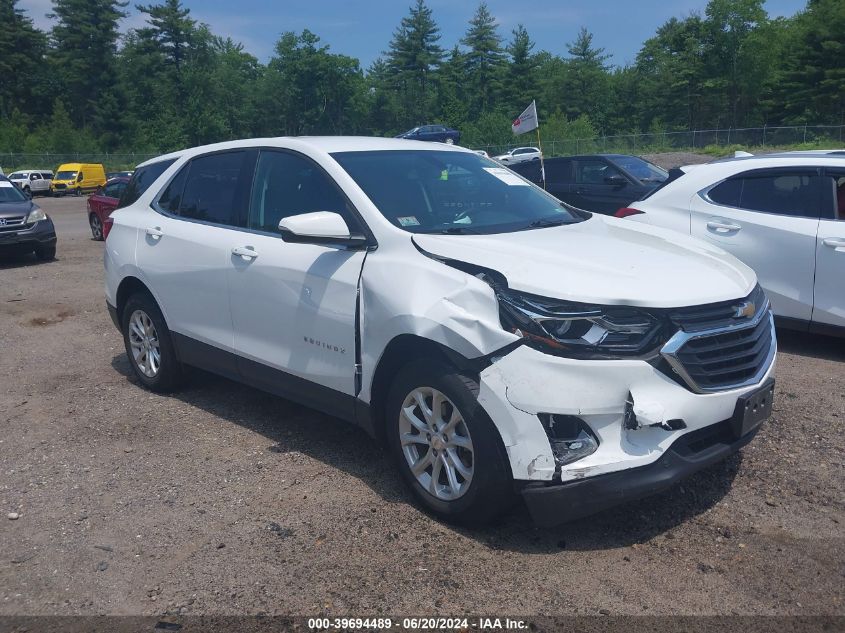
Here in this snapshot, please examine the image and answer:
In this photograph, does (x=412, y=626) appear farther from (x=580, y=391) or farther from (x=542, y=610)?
(x=580, y=391)

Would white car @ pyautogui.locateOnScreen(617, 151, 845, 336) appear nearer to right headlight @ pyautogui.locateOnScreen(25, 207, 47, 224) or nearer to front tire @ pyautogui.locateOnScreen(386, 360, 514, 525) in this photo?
front tire @ pyautogui.locateOnScreen(386, 360, 514, 525)

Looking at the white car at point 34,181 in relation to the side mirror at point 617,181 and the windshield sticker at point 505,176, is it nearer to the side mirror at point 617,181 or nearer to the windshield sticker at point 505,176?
the side mirror at point 617,181

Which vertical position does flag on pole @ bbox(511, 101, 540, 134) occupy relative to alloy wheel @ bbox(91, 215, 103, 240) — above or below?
above

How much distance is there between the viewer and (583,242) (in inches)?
161

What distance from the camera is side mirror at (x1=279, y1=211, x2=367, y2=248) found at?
161 inches

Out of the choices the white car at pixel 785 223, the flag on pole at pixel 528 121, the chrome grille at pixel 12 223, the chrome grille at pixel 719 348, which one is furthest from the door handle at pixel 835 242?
the chrome grille at pixel 12 223

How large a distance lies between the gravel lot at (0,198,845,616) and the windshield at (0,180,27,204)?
34.4 ft

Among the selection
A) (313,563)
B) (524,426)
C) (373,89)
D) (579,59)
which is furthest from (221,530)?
(373,89)

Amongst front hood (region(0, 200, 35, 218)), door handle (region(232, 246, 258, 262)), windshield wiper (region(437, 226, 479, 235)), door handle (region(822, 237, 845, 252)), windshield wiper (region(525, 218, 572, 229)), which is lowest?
front hood (region(0, 200, 35, 218))

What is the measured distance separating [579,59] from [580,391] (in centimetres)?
7757

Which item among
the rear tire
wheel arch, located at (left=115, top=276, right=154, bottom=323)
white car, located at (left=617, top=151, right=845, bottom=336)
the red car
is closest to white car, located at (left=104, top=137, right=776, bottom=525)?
wheel arch, located at (left=115, top=276, right=154, bottom=323)

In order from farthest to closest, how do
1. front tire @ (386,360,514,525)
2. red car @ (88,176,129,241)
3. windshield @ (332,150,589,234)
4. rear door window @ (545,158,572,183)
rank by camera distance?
red car @ (88,176,129,241) → rear door window @ (545,158,572,183) → windshield @ (332,150,589,234) → front tire @ (386,360,514,525)

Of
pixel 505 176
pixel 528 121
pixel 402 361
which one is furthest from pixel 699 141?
pixel 402 361

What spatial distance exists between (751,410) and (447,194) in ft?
Answer: 6.70
